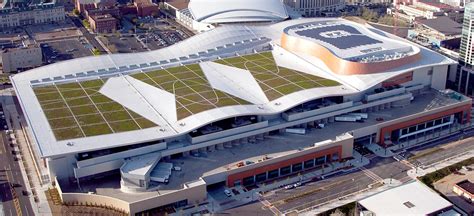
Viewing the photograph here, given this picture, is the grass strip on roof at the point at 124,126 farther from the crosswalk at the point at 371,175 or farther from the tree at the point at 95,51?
the tree at the point at 95,51

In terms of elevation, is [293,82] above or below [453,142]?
above

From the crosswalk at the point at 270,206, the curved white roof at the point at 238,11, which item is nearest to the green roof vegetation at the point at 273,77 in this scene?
the crosswalk at the point at 270,206

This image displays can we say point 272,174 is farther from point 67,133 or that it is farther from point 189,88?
point 67,133

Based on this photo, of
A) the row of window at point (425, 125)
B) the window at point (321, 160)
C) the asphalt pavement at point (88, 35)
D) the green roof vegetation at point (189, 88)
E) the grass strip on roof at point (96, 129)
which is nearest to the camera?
the grass strip on roof at point (96, 129)

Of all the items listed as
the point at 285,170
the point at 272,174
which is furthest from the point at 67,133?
the point at 285,170

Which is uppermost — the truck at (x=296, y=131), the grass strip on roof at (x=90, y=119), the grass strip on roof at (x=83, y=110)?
the grass strip on roof at (x=83, y=110)

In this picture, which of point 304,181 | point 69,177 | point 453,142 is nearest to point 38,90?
point 69,177

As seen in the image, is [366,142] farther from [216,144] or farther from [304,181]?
[216,144]
